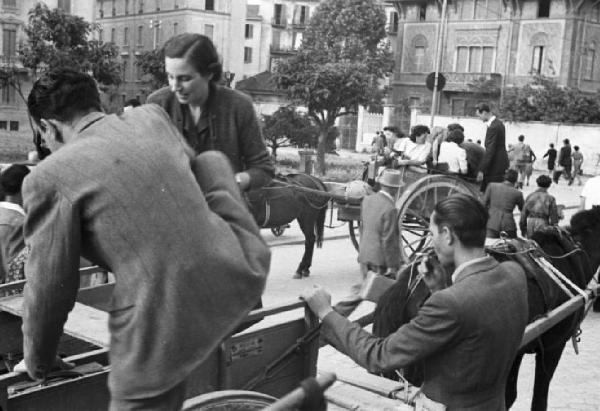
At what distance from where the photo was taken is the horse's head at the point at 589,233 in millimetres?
8289

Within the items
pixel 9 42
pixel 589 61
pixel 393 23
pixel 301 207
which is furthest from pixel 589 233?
pixel 393 23

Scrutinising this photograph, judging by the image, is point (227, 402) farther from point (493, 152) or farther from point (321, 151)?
point (321, 151)

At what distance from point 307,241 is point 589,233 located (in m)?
4.70

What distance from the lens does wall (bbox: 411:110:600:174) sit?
37.9 metres

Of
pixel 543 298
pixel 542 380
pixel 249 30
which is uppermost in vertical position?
pixel 249 30

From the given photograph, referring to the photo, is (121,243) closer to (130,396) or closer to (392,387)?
(130,396)

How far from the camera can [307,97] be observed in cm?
3422

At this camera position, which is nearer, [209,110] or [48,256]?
[48,256]

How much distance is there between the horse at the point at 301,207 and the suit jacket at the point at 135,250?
8632mm

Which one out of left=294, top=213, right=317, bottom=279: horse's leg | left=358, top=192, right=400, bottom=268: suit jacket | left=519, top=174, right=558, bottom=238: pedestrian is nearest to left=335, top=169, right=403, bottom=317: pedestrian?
left=358, top=192, right=400, bottom=268: suit jacket

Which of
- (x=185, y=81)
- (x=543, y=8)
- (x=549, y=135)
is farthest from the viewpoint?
(x=543, y=8)

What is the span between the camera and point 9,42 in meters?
46.3

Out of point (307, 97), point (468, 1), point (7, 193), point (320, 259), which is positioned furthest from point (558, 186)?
point (7, 193)

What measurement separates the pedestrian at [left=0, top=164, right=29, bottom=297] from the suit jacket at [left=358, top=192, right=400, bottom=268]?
439cm
